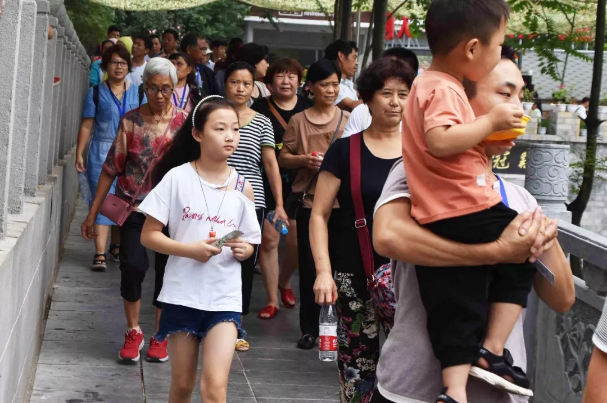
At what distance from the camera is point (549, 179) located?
7027mm

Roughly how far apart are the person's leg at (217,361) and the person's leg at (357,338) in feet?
1.75

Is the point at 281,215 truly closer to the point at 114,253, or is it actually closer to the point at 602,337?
the point at 114,253

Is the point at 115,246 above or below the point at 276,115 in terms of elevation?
below

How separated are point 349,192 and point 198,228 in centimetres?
75

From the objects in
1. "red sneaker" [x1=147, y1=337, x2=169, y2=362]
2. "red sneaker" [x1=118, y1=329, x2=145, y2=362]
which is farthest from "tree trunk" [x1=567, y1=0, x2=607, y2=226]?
"red sneaker" [x1=118, y1=329, x2=145, y2=362]

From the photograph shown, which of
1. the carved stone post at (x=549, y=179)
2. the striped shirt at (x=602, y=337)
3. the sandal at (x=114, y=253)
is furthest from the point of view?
the sandal at (x=114, y=253)

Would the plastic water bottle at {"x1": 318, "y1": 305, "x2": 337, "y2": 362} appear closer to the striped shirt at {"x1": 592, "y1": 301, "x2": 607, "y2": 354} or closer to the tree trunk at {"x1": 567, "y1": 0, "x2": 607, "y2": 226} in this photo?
the striped shirt at {"x1": 592, "y1": 301, "x2": 607, "y2": 354}

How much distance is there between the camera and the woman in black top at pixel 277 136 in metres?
8.65

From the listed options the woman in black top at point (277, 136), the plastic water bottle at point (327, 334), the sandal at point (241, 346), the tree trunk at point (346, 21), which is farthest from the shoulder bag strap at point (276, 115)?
the tree trunk at point (346, 21)

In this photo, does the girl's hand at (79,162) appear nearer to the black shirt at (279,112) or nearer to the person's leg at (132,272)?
the black shirt at (279,112)

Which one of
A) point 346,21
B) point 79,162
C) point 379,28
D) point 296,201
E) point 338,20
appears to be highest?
point 338,20

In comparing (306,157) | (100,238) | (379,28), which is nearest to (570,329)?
(306,157)

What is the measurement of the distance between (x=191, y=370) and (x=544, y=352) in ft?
7.14

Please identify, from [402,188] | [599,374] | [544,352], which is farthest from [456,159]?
[544,352]
